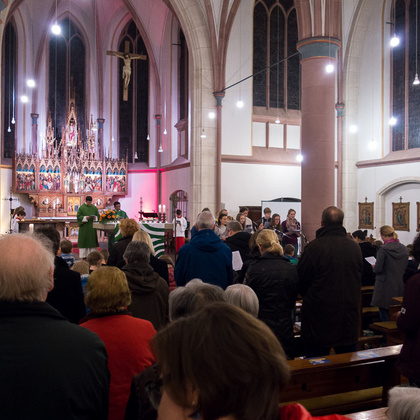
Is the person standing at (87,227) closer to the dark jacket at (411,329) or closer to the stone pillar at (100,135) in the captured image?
the dark jacket at (411,329)

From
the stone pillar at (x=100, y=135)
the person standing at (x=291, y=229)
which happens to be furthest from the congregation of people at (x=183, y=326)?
the stone pillar at (x=100, y=135)

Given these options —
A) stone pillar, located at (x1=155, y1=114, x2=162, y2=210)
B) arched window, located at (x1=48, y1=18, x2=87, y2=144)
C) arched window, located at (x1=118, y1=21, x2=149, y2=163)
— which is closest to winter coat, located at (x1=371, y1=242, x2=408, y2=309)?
stone pillar, located at (x1=155, y1=114, x2=162, y2=210)

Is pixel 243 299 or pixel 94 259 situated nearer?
pixel 243 299

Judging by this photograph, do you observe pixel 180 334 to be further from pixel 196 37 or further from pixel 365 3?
pixel 365 3

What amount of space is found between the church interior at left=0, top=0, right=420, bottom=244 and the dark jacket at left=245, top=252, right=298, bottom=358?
686cm

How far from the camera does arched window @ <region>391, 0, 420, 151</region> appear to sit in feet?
49.3

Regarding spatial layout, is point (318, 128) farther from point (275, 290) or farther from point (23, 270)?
point (23, 270)

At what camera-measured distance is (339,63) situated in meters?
16.9

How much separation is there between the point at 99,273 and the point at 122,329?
342mm

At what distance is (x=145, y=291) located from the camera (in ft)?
10.5

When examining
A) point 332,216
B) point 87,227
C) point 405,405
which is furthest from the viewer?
point 87,227

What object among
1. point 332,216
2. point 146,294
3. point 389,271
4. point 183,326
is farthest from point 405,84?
point 183,326

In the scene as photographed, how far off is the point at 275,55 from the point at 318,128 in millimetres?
8511

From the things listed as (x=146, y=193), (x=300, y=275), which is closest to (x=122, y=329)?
(x=300, y=275)
